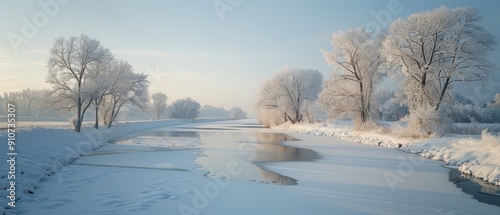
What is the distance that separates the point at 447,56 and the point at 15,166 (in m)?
26.9

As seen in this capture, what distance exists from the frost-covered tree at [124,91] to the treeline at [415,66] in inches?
942

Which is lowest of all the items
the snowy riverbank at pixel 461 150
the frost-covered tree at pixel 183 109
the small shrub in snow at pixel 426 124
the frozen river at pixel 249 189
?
the frozen river at pixel 249 189

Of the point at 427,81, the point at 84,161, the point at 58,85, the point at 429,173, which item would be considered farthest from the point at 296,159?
the point at 58,85

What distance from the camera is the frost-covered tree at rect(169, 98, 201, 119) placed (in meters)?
101

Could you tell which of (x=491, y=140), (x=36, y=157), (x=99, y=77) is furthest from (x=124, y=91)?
(x=491, y=140)

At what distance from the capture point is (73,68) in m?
27.5

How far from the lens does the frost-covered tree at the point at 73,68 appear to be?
2653 centimetres

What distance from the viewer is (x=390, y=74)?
25500 mm

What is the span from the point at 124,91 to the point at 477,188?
118 feet

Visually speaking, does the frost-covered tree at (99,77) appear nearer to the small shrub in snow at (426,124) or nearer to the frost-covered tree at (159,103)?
the small shrub in snow at (426,124)

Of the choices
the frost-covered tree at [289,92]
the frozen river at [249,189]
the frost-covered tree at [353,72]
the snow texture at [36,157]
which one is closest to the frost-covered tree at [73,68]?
the snow texture at [36,157]

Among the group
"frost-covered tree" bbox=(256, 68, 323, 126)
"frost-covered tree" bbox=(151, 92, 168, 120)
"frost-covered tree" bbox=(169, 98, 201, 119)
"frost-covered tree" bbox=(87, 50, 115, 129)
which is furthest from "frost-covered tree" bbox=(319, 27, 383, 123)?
"frost-covered tree" bbox=(151, 92, 168, 120)

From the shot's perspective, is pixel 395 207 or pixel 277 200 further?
pixel 277 200

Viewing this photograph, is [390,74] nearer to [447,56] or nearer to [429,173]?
[447,56]
